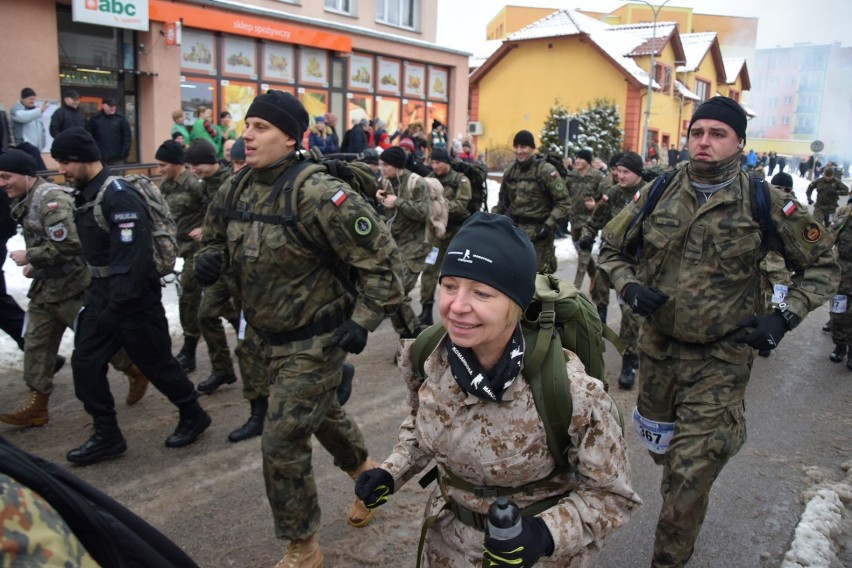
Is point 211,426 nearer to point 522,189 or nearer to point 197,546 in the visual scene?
point 197,546

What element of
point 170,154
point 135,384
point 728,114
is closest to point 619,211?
point 728,114

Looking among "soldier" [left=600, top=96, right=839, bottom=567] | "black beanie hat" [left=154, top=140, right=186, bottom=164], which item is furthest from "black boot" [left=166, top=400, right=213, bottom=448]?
"soldier" [left=600, top=96, right=839, bottom=567]

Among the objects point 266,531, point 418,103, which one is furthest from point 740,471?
point 418,103

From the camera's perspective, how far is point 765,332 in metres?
3.34

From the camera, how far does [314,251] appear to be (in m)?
3.72

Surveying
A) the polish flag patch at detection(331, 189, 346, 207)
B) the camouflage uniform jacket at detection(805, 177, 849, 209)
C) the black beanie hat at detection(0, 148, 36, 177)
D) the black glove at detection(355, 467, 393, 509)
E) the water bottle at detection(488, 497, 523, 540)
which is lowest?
the black glove at detection(355, 467, 393, 509)

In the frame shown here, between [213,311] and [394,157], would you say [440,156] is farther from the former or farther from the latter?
[213,311]

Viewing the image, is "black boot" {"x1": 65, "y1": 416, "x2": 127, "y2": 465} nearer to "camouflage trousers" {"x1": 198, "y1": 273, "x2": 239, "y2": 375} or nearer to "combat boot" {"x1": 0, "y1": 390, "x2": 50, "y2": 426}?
"combat boot" {"x1": 0, "y1": 390, "x2": 50, "y2": 426}

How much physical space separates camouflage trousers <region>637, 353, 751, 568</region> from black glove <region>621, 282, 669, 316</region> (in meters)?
0.33

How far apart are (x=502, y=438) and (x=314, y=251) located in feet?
6.04

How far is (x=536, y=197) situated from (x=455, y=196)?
100cm

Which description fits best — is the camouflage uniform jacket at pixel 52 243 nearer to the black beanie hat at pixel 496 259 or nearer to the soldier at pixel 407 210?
the soldier at pixel 407 210

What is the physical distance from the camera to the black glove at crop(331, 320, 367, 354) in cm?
357

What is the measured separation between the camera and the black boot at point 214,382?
638 cm
